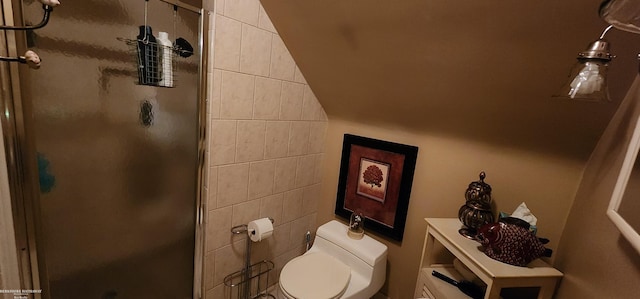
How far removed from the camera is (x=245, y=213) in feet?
5.49

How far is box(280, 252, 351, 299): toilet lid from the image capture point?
137 cm

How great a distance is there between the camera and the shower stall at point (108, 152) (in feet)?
3.17

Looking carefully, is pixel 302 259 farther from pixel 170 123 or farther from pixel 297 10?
pixel 297 10

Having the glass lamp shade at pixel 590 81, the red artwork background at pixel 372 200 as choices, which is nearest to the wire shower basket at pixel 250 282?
the red artwork background at pixel 372 200

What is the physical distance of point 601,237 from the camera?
89 centimetres

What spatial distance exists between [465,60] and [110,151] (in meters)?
1.60

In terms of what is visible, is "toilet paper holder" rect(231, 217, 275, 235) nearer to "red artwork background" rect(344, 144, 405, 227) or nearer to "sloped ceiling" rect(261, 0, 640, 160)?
"red artwork background" rect(344, 144, 405, 227)

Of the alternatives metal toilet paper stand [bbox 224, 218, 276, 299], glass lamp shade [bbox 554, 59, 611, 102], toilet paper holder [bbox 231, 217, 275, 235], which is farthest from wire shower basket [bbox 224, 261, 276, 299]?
glass lamp shade [bbox 554, 59, 611, 102]

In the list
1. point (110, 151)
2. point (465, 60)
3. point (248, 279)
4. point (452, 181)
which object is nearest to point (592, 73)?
point (465, 60)

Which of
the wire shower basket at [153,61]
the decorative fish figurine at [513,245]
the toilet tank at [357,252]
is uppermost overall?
the wire shower basket at [153,61]

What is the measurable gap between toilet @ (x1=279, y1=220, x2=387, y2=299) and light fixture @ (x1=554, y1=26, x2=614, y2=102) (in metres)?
1.21

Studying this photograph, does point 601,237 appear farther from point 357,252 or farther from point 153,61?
point 153,61

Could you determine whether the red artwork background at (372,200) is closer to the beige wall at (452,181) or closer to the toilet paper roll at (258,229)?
the beige wall at (452,181)

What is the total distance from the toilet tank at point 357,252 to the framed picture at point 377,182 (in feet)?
0.67
